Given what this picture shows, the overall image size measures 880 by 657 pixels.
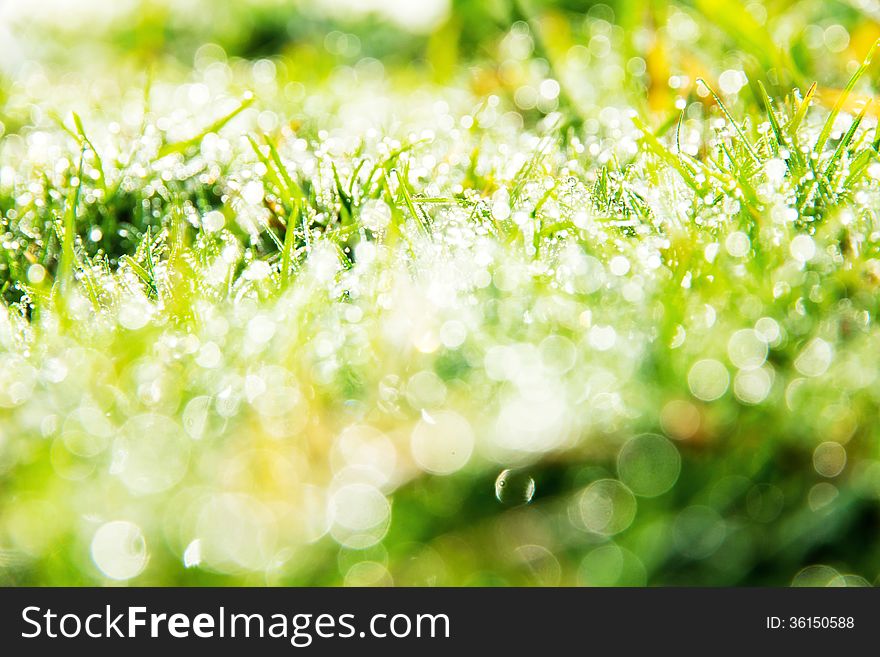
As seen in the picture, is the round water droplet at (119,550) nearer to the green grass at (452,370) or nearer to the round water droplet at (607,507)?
the green grass at (452,370)

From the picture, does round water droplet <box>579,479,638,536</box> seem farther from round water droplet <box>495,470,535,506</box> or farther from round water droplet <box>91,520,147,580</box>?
round water droplet <box>91,520,147,580</box>

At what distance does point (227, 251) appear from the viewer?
1030 mm

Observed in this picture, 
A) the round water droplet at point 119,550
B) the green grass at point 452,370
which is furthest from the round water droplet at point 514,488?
the round water droplet at point 119,550

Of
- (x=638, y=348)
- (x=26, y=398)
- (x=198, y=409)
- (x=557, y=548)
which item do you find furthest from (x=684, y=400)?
(x=26, y=398)

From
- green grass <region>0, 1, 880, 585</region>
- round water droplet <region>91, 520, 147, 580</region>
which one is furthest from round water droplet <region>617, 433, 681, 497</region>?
round water droplet <region>91, 520, 147, 580</region>

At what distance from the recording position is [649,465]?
666mm

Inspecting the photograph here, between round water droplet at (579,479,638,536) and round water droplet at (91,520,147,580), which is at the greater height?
round water droplet at (579,479,638,536)

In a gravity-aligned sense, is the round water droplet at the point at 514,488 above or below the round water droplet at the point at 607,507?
above

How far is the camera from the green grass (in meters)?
0.62

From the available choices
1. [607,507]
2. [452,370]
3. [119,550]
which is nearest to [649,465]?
[607,507]

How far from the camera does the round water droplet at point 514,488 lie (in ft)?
2.19

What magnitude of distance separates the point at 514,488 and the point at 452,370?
5.7 inches

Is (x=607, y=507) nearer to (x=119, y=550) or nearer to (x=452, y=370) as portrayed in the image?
(x=452, y=370)
